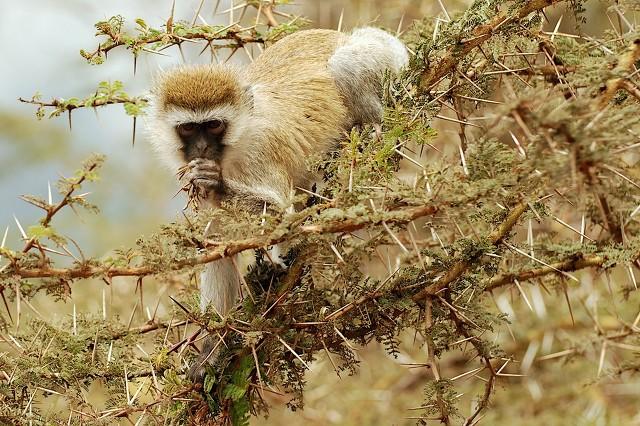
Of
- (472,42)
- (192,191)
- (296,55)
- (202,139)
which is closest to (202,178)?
(192,191)

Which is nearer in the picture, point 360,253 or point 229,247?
point 229,247

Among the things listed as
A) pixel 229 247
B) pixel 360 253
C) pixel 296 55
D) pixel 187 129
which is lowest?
pixel 360 253

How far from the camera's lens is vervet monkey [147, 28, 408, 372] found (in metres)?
3.69

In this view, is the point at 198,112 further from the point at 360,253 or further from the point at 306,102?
the point at 360,253

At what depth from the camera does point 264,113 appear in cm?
400

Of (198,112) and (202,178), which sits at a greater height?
(198,112)

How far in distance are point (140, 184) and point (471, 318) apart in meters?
7.68

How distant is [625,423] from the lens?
513 centimetres

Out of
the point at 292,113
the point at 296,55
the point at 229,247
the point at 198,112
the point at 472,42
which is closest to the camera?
the point at 229,247

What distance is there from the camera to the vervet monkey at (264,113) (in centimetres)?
369

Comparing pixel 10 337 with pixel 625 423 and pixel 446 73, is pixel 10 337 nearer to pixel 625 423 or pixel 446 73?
pixel 446 73

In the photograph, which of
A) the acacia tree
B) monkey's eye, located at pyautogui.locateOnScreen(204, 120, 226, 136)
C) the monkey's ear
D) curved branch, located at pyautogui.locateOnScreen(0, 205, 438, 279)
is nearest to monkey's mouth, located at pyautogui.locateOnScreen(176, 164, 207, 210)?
monkey's eye, located at pyautogui.locateOnScreen(204, 120, 226, 136)

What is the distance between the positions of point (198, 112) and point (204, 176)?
0.36 metres

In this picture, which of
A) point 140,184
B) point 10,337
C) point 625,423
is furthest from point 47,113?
point 140,184
